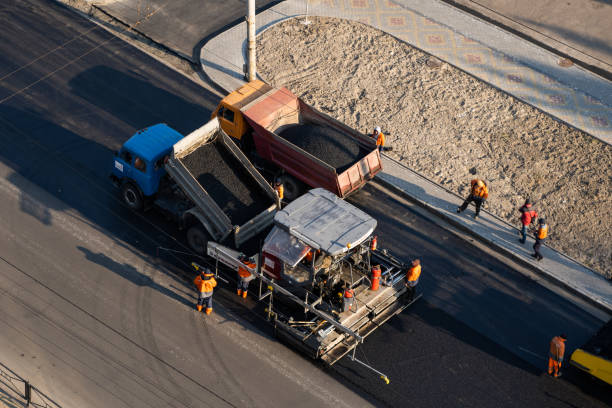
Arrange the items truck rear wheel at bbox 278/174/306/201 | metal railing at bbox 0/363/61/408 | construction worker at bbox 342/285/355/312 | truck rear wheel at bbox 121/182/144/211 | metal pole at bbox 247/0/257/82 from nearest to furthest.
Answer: metal railing at bbox 0/363/61/408 → construction worker at bbox 342/285/355/312 → truck rear wheel at bbox 121/182/144/211 → truck rear wheel at bbox 278/174/306/201 → metal pole at bbox 247/0/257/82

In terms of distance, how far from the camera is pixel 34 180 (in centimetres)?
2469

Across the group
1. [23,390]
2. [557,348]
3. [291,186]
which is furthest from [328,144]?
[23,390]

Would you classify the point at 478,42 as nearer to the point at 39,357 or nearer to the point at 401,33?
the point at 401,33

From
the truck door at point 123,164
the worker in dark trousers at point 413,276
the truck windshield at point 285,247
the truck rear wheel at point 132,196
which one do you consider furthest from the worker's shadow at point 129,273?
the worker in dark trousers at point 413,276

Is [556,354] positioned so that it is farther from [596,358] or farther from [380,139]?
[380,139]

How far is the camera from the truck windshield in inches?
786

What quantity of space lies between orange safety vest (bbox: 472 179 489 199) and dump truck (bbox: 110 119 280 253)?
651 cm

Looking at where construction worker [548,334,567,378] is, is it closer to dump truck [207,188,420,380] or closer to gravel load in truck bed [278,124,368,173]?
dump truck [207,188,420,380]

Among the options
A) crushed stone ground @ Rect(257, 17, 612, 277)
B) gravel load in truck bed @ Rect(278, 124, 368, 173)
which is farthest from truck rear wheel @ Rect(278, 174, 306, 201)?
crushed stone ground @ Rect(257, 17, 612, 277)

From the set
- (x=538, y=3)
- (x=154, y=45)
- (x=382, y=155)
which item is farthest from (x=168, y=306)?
(x=538, y=3)

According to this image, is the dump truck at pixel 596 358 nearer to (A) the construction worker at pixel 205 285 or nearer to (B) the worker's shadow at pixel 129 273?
(A) the construction worker at pixel 205 285

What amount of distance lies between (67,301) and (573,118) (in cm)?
1938

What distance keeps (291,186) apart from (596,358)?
414 inches

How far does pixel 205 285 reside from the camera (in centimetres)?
2038
